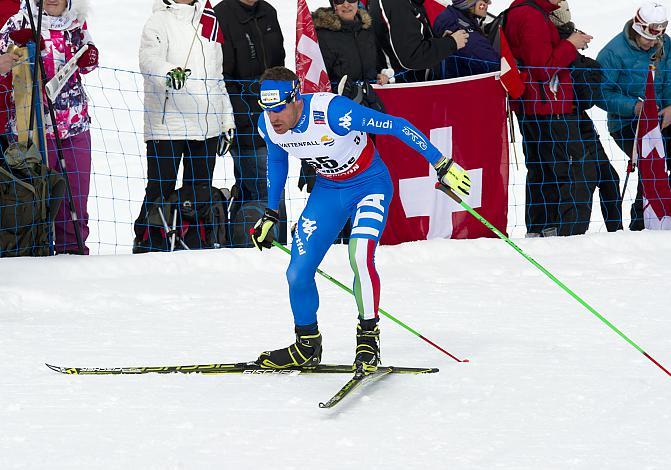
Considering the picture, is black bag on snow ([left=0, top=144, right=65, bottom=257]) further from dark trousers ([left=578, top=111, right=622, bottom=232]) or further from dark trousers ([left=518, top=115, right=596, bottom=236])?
dark trousers ([left=578, top=111, right=622, bottom=232])

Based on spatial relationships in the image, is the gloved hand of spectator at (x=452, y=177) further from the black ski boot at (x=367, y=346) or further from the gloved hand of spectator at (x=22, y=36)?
the gloved hand of spectator at (x=22, y=36)

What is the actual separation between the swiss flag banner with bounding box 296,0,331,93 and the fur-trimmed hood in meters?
0.09

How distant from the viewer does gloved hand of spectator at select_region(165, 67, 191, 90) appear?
759 cm

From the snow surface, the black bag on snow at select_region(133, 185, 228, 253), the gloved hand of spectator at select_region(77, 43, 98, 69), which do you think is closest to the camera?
the snow surface

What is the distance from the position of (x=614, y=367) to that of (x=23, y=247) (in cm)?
385

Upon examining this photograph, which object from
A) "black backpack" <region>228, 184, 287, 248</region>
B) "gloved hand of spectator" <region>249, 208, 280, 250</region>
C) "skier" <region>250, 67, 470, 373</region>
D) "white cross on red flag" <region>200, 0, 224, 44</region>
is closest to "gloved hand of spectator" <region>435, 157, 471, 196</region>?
"skier" <region>250, 67, 470, 373</region>

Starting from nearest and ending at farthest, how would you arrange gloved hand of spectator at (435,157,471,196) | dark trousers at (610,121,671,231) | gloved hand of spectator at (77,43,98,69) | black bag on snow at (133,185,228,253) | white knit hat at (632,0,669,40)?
gloved hand of spectator at (435,157,471,196) → gloved hand of spectator at (77,43,98,69) → black bag on snow at (133,185,228,253) → white knit hat at (632,0,669,40) → dark trousers at (610,121,671,231)

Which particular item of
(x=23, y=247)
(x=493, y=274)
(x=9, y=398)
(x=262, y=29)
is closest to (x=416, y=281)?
(x=493, y=274)

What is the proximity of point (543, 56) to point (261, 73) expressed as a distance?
6.58ft

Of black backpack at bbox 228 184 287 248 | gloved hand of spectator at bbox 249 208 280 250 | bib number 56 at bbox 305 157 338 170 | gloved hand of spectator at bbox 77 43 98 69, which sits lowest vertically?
black backpack at bbox 228 184 287 248

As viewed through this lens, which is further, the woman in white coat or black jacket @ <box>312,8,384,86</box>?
black jacket @ <box>312,8,384,86</box>

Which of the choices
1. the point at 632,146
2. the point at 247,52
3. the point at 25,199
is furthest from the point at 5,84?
the point at 632,146

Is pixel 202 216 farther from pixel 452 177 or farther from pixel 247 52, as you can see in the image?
pixel 452 177

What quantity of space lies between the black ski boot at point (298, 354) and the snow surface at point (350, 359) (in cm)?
10
